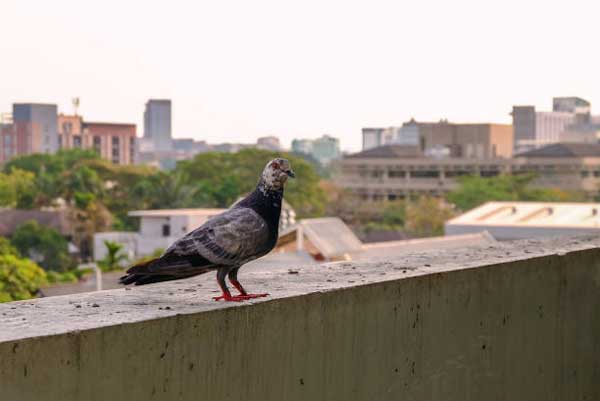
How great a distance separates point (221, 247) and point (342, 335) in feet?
1.62

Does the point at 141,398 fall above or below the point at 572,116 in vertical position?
below

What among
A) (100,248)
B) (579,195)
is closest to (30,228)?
(100,248)

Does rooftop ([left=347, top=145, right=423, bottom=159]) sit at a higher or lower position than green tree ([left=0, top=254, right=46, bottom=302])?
higher

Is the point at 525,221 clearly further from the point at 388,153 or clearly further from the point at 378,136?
the point at 378,136

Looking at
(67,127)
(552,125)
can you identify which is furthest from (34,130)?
(552,125)

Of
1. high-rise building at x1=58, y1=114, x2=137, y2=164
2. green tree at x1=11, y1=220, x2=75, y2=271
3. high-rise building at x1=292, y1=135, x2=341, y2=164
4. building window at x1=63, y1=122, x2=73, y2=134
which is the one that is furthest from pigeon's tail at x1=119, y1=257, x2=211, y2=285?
high-rise building at x1=292, y1=135, x2=341, y2=164

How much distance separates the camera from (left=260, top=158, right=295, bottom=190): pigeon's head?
2986mm

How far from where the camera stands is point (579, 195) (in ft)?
227

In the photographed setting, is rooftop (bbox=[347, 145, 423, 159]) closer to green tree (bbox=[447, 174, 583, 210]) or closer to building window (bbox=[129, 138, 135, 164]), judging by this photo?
green tree (bbox=[447, 174, 583, 210])

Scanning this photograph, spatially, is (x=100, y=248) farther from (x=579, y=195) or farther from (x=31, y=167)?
(x=579, y=195)

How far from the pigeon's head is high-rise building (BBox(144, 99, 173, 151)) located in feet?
529

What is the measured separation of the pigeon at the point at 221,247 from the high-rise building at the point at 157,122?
16118cm

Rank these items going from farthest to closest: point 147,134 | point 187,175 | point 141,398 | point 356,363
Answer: point 147,134 < point 187,175 < point 356,363 < point 141,398

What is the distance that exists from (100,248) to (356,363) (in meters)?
42.4
